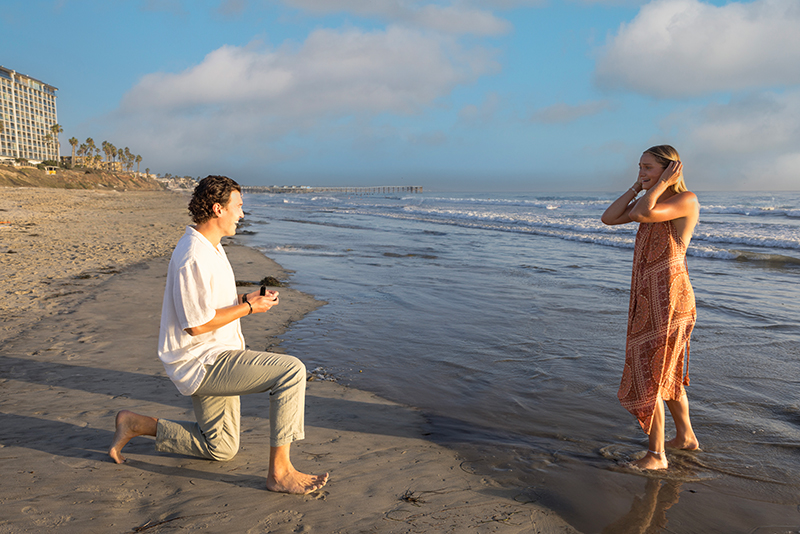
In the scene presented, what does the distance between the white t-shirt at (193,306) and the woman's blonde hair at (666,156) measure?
9.04 feet

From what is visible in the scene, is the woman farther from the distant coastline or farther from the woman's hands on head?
the distant coastline

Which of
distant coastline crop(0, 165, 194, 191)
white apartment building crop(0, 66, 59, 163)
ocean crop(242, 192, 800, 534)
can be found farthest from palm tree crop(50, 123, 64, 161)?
ocean crop(242, 192, 800, 534)

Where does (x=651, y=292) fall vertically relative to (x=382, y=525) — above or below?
above

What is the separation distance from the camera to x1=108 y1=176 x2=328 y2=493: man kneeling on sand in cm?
257

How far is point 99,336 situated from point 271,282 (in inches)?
139

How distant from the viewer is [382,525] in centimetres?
249

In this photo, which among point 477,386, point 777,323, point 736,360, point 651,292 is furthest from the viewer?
point 777,323

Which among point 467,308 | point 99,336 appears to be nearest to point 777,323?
point 467,308

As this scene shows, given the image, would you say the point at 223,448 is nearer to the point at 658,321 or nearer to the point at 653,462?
the point at 653,462

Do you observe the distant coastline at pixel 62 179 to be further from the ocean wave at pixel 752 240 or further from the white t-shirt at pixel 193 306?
the white t-shirt at pixel 193 306

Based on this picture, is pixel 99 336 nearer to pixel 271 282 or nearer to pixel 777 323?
pixel 271 282

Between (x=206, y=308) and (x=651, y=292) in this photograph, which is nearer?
(x=206, y=308)

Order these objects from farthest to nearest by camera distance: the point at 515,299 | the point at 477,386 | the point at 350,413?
the point at 515,299, the point at 477,386, the point at 350,413

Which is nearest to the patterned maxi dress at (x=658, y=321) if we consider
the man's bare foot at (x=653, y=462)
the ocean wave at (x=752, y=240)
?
the man's bare foot at (x=653, y=462)
